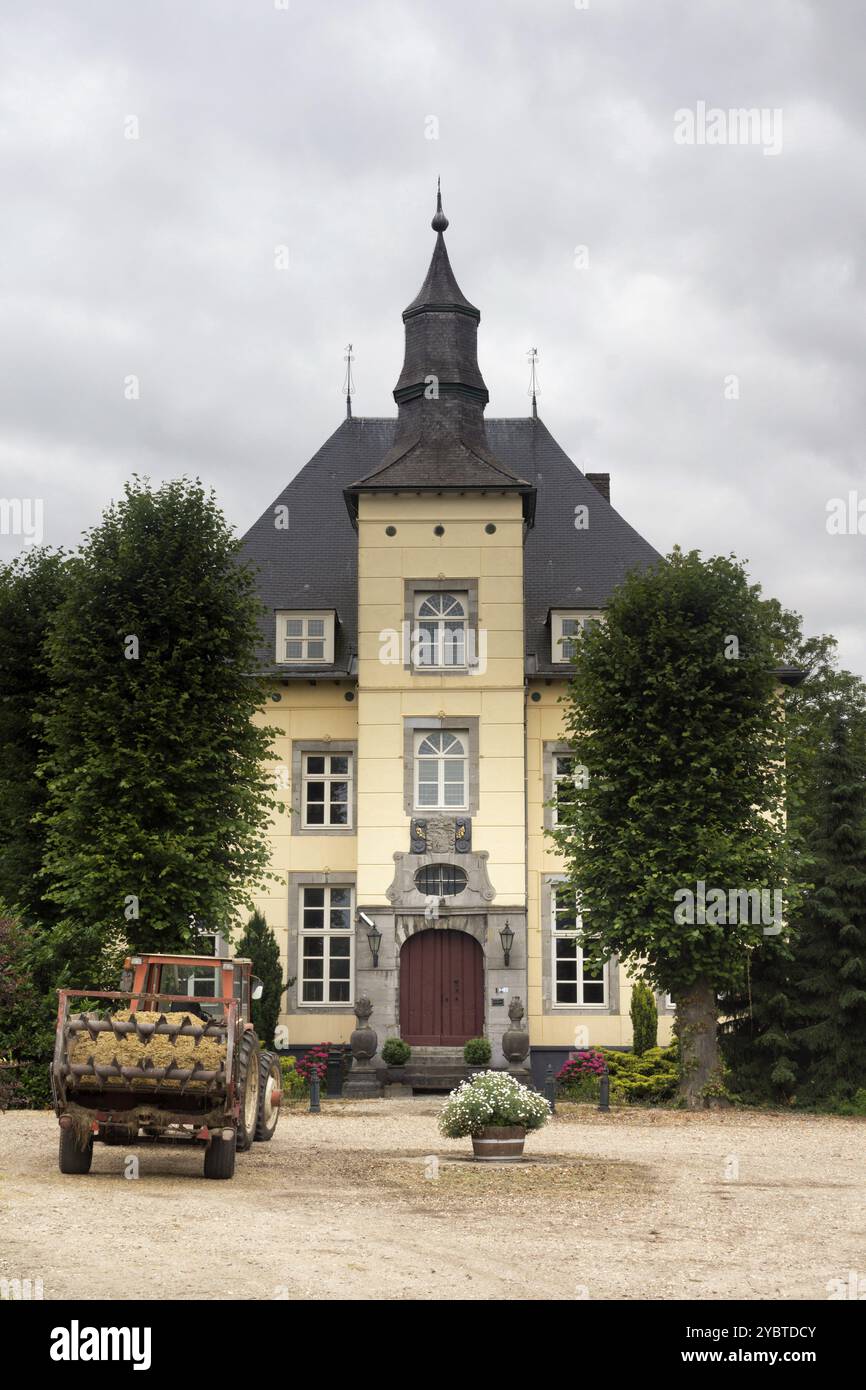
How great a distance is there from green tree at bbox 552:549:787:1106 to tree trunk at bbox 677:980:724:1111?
2 cm

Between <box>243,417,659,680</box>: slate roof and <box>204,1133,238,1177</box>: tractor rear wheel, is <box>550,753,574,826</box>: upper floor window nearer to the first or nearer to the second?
<box>243,417,659,680</box>: slate roof

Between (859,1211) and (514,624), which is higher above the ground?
(514,624)

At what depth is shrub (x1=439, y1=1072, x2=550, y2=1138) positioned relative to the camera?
56.0 feet

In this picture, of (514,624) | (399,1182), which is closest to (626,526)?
(514,624)

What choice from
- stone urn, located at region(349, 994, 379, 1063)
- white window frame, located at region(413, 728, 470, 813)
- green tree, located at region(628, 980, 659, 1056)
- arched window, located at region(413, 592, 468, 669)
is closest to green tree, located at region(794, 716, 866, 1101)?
green tree, located at region(628, 980, 659, 1056)

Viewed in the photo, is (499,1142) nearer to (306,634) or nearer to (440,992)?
(440,992)

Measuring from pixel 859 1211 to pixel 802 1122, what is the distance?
1069 cm

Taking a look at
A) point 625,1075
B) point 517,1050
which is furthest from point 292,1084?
point 625,1075

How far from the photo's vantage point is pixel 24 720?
2845cm

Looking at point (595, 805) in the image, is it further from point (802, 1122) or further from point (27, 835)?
point (27, 835)

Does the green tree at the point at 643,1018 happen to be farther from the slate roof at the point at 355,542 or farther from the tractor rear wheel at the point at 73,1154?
the tractor rear wheel at the point at 73,1154

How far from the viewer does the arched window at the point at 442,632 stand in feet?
106

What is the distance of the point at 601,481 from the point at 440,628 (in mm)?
9782
